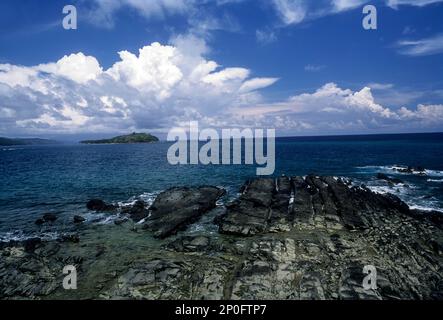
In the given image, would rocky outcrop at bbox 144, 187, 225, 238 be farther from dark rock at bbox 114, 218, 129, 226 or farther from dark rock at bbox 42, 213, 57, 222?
dark rock at bbox 42, 213, 57, 222

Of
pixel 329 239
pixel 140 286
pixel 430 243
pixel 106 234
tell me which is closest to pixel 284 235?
pixel 329 239

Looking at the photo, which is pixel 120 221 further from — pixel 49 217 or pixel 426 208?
pixel 426 208

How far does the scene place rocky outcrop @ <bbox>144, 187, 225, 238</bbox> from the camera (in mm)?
32844

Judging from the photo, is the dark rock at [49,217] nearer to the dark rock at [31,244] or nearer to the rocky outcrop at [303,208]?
the dark rock at [31,244]

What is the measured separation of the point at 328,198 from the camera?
A: 41.0 meters

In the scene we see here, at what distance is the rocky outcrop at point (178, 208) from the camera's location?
32.8 m

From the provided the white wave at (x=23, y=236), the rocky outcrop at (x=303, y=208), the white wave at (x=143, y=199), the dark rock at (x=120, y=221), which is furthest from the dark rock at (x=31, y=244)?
the rocky outcrop at (x=303, y=208)

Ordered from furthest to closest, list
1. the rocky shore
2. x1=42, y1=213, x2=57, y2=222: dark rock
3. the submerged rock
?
x1=42, y1=213, x2=57, y2=222: dark rock, the submerged rock, the rocky shore

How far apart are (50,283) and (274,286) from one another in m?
A: 16.1

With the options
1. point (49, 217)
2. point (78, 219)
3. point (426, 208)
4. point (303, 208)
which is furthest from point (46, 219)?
point (426, 208)

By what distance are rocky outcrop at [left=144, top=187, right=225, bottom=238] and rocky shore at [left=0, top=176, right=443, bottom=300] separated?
161mm

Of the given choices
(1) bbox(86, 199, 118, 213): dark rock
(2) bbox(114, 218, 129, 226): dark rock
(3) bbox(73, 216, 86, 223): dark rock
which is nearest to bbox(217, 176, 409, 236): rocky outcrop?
(2) bbox(114, 218, 129, 226): dark rock

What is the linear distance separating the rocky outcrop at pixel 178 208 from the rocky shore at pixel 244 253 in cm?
16

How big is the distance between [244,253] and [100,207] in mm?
24967
